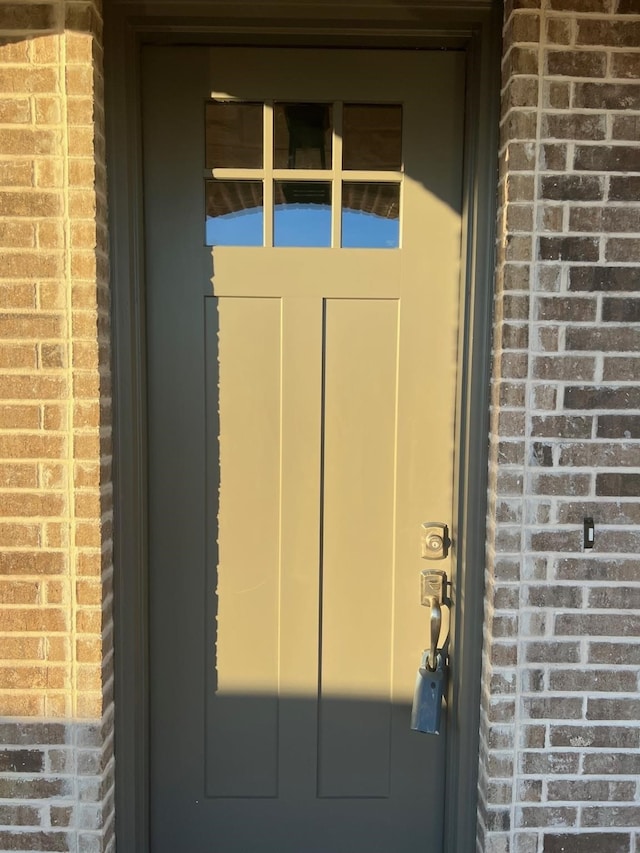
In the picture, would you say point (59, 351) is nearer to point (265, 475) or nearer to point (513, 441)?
→ point (265, 475)

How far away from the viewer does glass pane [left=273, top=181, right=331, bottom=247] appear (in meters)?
2.04

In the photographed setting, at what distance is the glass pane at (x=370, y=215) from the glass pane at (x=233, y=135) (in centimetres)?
30

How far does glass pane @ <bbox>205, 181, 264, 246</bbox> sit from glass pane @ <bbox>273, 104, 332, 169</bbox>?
121 mm

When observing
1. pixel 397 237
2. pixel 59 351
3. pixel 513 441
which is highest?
pixel 397 237

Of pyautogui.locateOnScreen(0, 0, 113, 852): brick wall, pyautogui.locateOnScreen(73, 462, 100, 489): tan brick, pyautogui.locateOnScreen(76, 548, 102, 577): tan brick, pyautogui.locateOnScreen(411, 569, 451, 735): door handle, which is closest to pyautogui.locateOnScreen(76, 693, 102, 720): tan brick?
pyautogui.locateOnScreen(0, 0, 113, 852): brick wall

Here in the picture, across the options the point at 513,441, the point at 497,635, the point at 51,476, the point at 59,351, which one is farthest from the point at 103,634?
the point at 513,441

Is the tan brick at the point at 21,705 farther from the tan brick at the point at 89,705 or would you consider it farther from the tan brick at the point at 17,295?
the tan brick at the point at 17,295

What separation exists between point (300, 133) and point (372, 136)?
0.73ft

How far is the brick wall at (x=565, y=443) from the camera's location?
180cm

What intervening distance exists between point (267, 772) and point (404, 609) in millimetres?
702

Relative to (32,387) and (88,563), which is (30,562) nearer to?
(88,563)

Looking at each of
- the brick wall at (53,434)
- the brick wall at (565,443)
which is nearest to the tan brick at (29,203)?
the brick wall at (53,434)

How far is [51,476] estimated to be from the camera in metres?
1.86

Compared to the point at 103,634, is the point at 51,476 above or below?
above
